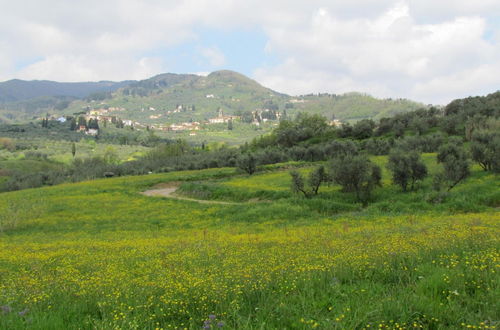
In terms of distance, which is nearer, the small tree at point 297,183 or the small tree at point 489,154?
the small tree at point 489,154

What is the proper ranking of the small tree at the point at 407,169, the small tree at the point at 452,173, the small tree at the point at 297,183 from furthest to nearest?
1. the small tree at the point at 297,183
2. the small tree at the point at 407,169
3. the small tree at the point at 452,173

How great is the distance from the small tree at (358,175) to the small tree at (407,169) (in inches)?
70.4

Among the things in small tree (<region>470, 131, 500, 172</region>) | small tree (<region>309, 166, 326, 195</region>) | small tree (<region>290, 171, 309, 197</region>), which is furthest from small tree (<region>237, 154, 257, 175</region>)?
small tree (<region>470, 131, 500, 172</region>)

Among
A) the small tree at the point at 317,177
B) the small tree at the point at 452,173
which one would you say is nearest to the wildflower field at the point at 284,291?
the small tree at the point at 452,173

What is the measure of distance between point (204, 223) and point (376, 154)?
61776 millimetres

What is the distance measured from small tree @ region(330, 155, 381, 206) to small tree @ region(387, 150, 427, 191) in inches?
70.4

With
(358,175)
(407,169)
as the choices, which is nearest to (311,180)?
(358,175)

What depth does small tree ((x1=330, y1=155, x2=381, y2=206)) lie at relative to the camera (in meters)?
35.5

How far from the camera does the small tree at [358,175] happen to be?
3547cm

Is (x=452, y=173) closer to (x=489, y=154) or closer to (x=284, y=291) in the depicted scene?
(x=489, y=154)

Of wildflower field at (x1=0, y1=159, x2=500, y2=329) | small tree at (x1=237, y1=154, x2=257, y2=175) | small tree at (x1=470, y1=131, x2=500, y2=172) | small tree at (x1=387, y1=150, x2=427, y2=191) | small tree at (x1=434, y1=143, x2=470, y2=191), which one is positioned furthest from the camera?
small tree at (x1=237, y1=154, x2=257, y2=175)

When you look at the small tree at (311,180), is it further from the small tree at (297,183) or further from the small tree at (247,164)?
the small tree at (247,164)

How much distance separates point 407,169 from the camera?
3519 centimetres

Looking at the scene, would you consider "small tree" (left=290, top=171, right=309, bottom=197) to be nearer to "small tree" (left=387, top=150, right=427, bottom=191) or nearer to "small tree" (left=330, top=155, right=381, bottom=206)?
"small tree" (left=330, top=155, right=381, bottom=206)
